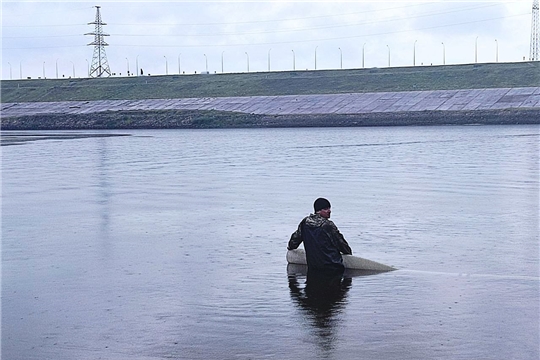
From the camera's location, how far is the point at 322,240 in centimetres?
1352

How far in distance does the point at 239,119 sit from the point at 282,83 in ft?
79.1

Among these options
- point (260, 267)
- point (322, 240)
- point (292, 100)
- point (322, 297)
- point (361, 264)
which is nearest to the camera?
point (322, 297)

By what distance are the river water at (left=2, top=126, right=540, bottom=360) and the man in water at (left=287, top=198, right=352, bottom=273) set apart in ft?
1.31

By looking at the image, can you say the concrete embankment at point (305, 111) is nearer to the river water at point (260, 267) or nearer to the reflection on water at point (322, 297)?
the river water at point (260, 267)

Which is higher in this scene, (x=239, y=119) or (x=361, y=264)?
(x=239, y=119)

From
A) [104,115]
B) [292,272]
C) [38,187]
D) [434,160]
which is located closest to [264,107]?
[104,115]

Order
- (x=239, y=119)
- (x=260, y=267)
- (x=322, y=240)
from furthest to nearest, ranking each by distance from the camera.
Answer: (x=239, y=119)
(x=260, y=267)
(x=322, y=240)

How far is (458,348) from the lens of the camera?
9422mm

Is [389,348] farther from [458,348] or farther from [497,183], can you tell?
[497,183]

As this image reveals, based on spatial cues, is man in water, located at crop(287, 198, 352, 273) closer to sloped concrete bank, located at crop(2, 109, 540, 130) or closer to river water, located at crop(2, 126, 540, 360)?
river water, located at crop(2, 126, 540, 360)

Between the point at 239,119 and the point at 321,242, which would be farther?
the point at 239,119

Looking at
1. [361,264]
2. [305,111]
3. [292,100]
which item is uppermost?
[292,100]

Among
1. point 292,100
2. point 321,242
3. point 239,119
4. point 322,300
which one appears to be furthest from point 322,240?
point 292,100

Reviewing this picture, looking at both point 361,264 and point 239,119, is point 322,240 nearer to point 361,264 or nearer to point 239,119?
point 361,264
